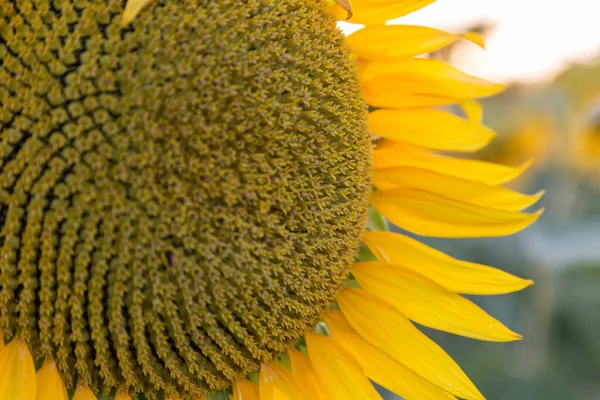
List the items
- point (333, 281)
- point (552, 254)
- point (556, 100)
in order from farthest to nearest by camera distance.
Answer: point (556, 100), point (552, 254), point (333, 281)

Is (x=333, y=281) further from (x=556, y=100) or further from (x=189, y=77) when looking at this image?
(x=556, y=100)

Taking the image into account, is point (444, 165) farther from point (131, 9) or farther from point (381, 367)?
point (131, 9)

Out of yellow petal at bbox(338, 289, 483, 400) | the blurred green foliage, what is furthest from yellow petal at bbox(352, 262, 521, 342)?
the blurred green foliage

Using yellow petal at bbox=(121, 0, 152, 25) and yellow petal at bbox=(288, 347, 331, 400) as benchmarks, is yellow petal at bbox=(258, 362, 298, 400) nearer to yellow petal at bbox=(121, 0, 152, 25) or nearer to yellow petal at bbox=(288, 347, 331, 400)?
yellow petal at bbox=(288, 347, 331, 400)

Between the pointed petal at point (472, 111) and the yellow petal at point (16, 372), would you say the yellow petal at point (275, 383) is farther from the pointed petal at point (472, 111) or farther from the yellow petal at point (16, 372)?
the pointed petal at point (472, 111)

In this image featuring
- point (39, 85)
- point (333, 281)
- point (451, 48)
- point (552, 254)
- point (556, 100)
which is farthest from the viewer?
point (556, 100)

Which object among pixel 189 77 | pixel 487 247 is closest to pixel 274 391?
pixel 189 77

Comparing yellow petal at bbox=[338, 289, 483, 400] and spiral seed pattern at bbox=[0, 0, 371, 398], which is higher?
spiral seed pattern at bbox=[0, 0, 371, 398]
